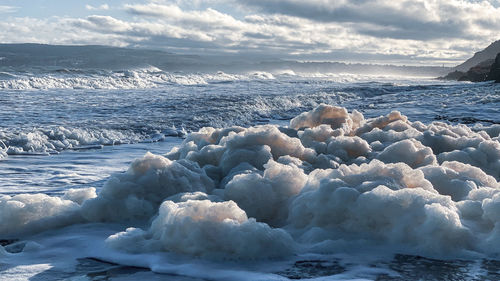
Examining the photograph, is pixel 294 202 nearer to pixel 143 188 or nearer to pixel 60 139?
pixel 143 188

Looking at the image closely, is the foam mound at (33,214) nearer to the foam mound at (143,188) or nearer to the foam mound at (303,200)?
the foam mound at (303,200)

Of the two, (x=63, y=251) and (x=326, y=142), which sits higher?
(x=326, y=142)

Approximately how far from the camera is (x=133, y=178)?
167 inches

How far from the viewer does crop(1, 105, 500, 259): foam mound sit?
3055 millimetres

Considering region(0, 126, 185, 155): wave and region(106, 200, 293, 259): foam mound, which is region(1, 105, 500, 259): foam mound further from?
region(0, 126, 185, 155): wave

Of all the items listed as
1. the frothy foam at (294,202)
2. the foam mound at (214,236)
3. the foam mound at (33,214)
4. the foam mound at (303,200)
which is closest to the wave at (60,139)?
the foam mound at (303,200)

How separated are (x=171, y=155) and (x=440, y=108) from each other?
1093 centimetres

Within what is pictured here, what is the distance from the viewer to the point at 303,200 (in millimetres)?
3637

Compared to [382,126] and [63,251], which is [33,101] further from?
[63,251]

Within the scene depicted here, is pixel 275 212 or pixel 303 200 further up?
pixel 303 200

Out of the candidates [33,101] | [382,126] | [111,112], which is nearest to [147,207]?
[382,126]

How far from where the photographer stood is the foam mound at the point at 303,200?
3055 millimetres

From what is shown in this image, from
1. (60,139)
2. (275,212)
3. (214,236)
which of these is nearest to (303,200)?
(275,212)

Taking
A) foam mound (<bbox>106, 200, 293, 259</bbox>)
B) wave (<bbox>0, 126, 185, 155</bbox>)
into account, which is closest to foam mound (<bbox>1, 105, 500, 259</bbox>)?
foam mound (<bbox>106, 200, 293, 259</bbox>)
